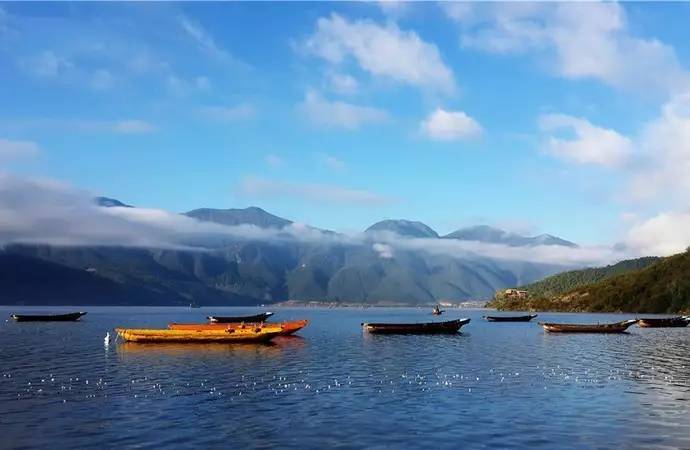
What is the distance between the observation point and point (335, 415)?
3822 centimetres

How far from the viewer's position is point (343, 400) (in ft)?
143

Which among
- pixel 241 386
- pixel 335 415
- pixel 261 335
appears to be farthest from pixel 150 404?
pixel 261 335

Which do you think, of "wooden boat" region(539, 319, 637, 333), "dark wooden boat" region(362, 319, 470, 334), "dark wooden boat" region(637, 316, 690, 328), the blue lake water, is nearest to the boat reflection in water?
the blue lake water

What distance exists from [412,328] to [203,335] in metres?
51.3

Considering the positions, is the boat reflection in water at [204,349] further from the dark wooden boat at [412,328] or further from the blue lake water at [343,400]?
the dark wooden boat at [412,328]

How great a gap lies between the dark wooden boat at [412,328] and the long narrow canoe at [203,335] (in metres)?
34.2

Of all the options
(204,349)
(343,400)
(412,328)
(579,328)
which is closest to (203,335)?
(204,349)

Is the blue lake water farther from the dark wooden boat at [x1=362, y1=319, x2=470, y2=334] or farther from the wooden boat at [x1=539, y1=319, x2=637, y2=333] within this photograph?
the wooden boat at [x1=539, y1=319, x2=637, y2=333]

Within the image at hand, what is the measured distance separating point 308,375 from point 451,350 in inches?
1345

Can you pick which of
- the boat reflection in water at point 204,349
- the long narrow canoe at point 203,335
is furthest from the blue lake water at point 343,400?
the long narrow canoe at point 203,335

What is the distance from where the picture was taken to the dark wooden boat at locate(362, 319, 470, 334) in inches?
4946

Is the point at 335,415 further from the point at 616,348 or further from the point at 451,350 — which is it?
the point at 616,348

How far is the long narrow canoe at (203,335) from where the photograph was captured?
90.8 m

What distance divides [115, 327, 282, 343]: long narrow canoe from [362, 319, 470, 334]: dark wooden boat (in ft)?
112
